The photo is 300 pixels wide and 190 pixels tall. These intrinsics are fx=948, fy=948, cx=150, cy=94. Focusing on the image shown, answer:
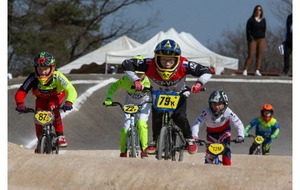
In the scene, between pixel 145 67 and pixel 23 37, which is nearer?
pixel 145 67

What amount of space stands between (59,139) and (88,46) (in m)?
53.9

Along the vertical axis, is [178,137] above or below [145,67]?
below

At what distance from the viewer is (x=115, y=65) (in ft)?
137

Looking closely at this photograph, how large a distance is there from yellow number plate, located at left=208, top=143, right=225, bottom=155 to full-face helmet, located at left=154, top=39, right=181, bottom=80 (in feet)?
3.85

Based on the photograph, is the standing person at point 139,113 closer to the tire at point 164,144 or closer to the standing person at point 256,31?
the tire at point 164,144

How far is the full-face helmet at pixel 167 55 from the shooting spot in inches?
514

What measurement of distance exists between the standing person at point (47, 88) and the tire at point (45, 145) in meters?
0.18

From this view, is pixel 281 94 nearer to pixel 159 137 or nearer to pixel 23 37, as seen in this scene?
Answer: pixel 159 137

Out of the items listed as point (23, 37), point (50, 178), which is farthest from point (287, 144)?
point (23, 37)

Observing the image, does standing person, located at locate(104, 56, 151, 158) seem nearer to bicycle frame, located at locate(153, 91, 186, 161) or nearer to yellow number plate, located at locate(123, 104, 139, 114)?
yellow number plate, located at locate(123, 104, 139, 114)

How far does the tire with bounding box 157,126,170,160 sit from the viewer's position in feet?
42.1

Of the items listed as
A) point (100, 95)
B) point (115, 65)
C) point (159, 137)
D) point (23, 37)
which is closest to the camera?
point (159, 137)

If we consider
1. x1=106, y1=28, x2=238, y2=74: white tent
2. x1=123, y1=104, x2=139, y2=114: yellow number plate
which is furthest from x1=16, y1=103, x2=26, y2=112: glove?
x1=106, y1=28, x2=238, y2=74: white tent

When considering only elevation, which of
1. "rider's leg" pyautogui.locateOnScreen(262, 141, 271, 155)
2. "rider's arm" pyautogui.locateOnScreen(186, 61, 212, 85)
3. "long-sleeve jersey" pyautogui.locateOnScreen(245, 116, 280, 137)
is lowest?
"rider's leg" pyautogui.locateOnScreen(262, 141, 271, 155)
